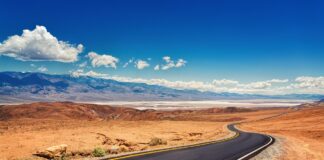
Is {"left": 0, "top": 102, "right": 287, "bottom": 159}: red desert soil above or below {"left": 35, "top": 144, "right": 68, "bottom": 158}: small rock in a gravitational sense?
above

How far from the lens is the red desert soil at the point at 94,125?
3500 centimetres

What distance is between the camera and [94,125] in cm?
6662

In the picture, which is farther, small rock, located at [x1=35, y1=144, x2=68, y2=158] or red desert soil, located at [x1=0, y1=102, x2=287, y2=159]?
red desert soil, located at [x1=0, y1=102, x2=287, y2=159]

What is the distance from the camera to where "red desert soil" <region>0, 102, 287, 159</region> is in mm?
35003

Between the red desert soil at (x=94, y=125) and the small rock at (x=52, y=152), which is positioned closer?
the small rock at (x=52, y=152)

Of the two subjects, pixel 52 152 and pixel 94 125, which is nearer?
pixel 52 152

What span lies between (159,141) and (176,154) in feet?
32.7

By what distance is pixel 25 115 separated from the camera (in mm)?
122312

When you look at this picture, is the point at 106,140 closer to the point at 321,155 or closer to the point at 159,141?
the point at 159,141

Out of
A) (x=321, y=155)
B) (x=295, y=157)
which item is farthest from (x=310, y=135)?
(x=295, y=157)

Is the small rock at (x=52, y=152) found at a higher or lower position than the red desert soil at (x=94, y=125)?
lower

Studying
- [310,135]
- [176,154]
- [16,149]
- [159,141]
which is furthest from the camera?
[310,135]

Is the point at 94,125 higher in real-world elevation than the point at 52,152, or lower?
higher

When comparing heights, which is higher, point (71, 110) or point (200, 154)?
point (71, 110)
